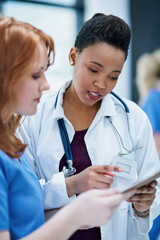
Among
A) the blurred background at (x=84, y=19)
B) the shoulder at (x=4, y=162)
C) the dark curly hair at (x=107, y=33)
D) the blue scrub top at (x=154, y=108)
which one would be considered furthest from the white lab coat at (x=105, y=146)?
the blurred background at (x=84, y=19)

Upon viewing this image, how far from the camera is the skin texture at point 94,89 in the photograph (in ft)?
3.89

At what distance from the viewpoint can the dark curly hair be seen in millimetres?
1306

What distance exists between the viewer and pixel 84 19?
4.34 m

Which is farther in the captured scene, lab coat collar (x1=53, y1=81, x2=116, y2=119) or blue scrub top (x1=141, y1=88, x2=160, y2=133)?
blue scrub top (x1=141, y1=88, x2=160, y2=133)

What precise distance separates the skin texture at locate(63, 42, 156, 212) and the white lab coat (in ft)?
0.21

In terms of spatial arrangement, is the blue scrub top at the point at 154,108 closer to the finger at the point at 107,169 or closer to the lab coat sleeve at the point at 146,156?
the lab coat sleeve at the point at 146,156

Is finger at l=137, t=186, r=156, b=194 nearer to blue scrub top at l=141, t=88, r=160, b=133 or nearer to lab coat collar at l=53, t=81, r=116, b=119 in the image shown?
lab coat collar at l=53, t=81, r=116, b=119

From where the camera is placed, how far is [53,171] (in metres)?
Answer: 1.36

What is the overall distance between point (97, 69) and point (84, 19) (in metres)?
3.22

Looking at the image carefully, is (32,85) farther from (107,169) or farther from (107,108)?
(107,108)

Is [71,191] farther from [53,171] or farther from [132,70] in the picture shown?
[132,70]

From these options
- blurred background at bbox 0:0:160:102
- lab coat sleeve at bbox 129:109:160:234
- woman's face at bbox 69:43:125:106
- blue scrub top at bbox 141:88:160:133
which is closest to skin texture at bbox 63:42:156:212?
woman's face at bbox 69:43:125:106

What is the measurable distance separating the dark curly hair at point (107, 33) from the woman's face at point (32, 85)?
35 centimetres

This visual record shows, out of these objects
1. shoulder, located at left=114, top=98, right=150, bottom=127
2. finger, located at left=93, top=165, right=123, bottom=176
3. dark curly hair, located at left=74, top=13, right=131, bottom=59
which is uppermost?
dark curly hair, located at left=74, top=13, right=131, bottom=59
